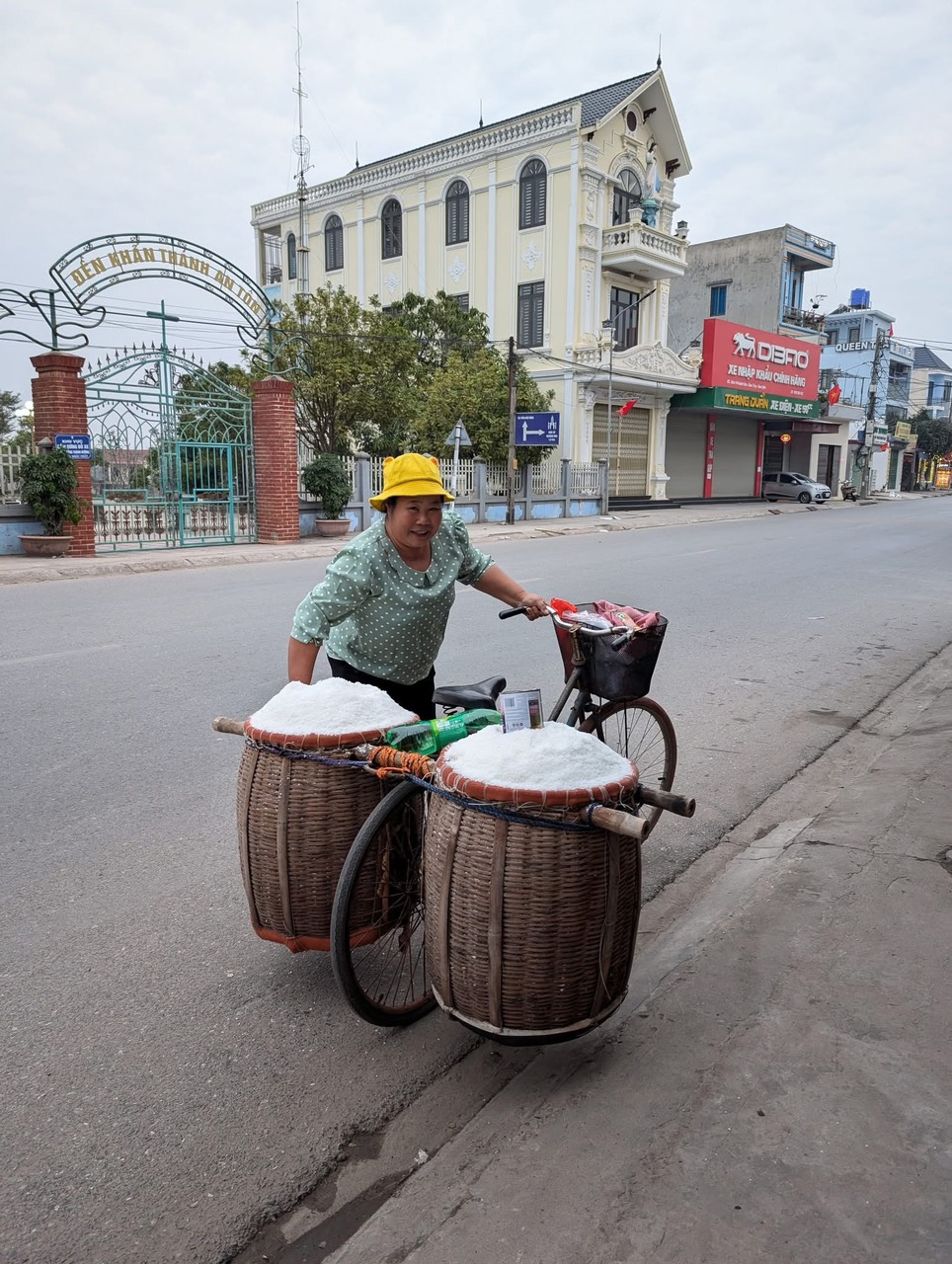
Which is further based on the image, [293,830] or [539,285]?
[539,285]

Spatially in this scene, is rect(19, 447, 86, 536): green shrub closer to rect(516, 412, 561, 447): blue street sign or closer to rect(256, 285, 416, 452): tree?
rect(256, 285, 416, 452): tree

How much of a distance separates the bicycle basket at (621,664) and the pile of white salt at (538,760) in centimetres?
110

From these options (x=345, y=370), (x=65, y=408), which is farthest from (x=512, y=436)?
(x=65, y=408)

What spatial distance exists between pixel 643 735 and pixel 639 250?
94.5 ft

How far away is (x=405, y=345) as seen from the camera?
79.4 ft

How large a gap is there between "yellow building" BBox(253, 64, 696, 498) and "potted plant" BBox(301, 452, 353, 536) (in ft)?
36.9

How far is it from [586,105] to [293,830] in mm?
35289

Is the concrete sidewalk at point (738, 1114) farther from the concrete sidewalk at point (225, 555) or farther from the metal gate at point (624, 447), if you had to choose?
the metal gate at point (624, 447)

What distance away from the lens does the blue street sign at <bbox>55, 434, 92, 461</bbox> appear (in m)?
14.6

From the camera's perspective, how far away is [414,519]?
2984 mm

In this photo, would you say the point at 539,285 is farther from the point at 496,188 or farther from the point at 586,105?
the point at 586,105

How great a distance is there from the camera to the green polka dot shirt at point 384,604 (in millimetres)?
3008

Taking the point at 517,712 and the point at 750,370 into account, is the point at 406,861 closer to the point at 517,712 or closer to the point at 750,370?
the point at 517,712

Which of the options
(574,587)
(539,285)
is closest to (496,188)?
(539,285)
